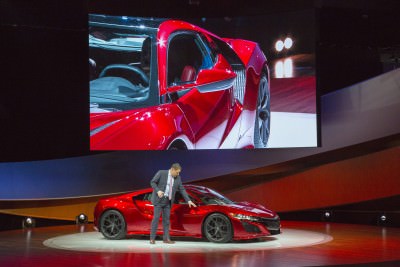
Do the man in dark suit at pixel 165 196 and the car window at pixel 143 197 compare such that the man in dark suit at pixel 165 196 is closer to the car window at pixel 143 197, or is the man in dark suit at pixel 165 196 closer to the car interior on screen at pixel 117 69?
the car window at pixel 143 197

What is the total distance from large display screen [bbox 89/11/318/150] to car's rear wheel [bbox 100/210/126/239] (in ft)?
9.16

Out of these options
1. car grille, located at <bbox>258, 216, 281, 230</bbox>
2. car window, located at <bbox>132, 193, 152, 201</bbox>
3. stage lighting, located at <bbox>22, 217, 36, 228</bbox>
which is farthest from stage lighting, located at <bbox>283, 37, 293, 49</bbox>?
stage lighting, located at <bbox>22, 217, 36, 228</bbox>

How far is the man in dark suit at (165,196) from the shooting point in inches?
404

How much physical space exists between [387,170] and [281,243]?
5090mm

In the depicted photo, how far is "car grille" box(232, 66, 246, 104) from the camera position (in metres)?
14.2

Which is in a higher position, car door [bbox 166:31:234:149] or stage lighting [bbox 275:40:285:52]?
stage lighting [bbox 275:40:285:52]

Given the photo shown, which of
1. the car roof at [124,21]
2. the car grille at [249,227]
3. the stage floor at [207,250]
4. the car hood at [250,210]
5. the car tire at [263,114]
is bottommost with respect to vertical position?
the stage floor at [207,250]

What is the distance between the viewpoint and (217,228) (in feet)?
33.7

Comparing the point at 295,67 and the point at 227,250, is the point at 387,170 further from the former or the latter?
the point at 227,250

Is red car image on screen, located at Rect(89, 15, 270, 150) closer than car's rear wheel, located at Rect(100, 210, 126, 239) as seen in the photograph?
No

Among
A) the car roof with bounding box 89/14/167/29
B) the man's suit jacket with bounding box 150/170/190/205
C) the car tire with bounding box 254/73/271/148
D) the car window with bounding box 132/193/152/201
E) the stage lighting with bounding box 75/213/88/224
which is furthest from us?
the stage lighting with bounding box 75/213/88/224

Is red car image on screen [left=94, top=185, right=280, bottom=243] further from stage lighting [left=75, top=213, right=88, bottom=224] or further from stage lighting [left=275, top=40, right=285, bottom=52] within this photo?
stage lighting [left=275, top=40, right=285, bottom=52]

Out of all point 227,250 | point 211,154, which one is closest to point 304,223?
point 211,154

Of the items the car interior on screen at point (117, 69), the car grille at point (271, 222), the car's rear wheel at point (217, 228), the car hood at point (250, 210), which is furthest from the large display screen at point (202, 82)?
the car grille at point (271, 222)
